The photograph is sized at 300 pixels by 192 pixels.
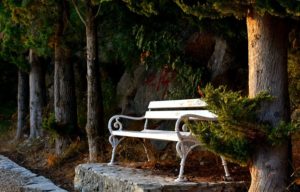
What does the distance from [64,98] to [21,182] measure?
138 inches

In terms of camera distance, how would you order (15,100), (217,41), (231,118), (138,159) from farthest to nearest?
(15,100), (217,41), (138,159), (231,118)

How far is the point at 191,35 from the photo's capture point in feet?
36.2

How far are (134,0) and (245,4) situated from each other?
5.46 feet

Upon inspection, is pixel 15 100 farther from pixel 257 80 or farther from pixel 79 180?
pixel 257 80

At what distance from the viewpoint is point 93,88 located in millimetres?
10031

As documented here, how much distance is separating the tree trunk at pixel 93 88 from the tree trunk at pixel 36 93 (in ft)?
19.9

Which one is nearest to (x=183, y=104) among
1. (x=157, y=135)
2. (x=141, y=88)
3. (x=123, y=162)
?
(x=157, y=135)

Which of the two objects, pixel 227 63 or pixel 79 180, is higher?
pixel 227 63

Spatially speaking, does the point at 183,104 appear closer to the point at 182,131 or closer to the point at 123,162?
the point at 182,131

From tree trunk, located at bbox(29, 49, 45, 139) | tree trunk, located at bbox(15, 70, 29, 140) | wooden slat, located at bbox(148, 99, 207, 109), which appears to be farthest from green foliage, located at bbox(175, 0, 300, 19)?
tree trunk, located at bbox(15, 70, 29, 140)

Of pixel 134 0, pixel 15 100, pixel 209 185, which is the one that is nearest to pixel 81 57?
pixel 134 0

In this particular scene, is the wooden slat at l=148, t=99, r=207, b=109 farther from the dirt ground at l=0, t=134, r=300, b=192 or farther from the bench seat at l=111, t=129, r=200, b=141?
the dirt ground at l=0, t=134, r=300, b=192

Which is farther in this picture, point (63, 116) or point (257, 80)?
point (63, 116)

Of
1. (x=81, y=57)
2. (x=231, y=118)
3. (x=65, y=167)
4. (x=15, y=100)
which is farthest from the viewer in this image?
(x=15, y=100)
